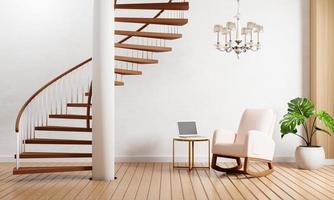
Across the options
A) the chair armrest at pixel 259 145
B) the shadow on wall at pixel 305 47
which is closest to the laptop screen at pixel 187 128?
the chair armrest at pixel 259 145

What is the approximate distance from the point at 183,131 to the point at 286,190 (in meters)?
2.64

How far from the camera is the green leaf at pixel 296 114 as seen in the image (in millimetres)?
8203

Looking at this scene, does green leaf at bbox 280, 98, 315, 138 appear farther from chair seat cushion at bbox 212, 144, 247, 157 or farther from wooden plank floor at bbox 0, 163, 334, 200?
chair seat cushion at bbox 212, 144, 247, 157

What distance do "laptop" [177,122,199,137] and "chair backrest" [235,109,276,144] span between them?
785mm

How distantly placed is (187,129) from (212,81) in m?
1.41

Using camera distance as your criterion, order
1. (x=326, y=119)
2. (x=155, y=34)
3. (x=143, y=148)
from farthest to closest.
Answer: (x=143, y=148) < (x=155, y=34) < (x=326, y=119)

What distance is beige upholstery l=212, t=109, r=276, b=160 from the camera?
721 centimetres

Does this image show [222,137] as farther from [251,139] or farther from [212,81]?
[212,81]

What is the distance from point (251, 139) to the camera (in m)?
7.19

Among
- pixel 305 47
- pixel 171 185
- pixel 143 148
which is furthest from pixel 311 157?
pixel 143 148

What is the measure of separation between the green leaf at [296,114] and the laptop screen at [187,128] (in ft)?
5.23

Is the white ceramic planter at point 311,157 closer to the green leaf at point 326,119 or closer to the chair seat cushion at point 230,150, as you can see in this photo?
the green leaf at point 326,119

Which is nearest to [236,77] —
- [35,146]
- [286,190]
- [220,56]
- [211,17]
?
[220,56]

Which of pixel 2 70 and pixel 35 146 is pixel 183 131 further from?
pixel 2 70
